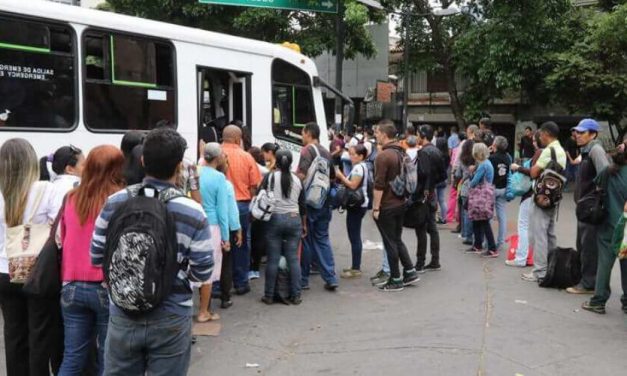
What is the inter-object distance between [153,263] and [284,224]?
360 centimetres

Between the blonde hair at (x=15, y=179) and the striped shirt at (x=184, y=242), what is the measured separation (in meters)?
0.94

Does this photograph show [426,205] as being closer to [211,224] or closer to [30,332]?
[211,224]

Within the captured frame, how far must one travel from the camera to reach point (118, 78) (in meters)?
7.21

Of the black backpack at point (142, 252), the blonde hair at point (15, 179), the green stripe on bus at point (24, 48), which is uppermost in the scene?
the green stripe on bus at point (24, 48)

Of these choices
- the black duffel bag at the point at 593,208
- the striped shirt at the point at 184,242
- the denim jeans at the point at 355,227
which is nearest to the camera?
the striped shirt at the point at 184,242

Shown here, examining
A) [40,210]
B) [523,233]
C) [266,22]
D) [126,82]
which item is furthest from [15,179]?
[266,22]

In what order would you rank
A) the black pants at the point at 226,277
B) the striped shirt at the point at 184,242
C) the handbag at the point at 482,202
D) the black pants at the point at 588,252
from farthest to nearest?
the handbag at the point at 482,202 → the black pants at the point at 588,252 → the black pants at the point at 226,277 → the striped shirt at the point at 184,242

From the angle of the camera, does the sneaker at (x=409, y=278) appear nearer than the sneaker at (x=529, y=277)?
Yes

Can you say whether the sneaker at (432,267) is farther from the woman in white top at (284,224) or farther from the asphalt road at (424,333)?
the woman in white top at (284,224)

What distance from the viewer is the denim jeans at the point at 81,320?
327cm

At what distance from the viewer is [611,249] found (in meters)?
5.93

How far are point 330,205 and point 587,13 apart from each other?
15807 millimetres

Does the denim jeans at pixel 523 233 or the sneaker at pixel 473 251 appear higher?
the denim jeans at pixel 523 233

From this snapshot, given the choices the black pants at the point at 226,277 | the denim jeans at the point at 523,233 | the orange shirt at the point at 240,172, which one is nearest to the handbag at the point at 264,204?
the black pants at the point at 226,277
